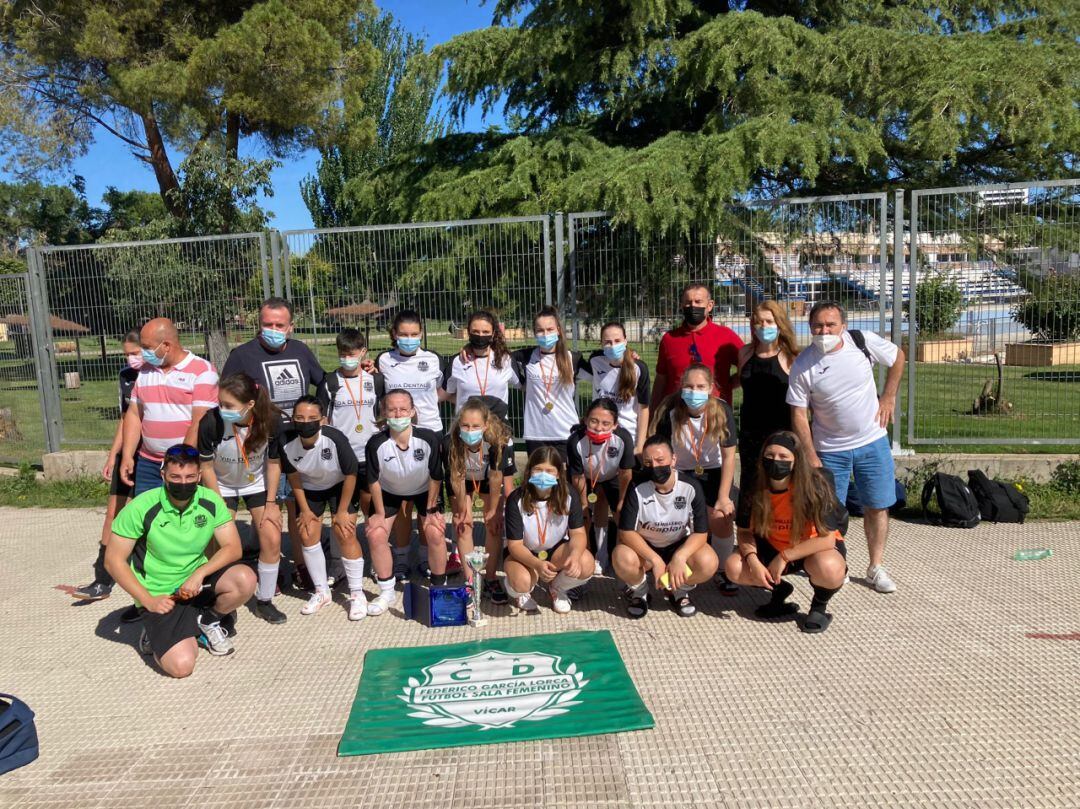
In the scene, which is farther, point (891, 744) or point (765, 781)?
point (891, 744)

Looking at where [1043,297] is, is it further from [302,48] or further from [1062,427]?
[302,48]

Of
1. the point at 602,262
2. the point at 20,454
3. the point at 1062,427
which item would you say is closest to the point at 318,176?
the point at 20,454

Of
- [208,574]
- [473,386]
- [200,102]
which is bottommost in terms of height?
[208,574]

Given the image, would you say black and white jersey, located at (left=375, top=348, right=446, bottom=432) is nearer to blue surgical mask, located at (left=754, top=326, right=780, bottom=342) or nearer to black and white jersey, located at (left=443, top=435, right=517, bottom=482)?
black and white jersey, located at (left=443, top=435, right=517, bottom=482)

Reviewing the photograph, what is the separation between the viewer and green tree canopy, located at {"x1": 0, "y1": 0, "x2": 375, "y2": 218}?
42.3 ft

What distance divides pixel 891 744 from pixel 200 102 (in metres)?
14.3

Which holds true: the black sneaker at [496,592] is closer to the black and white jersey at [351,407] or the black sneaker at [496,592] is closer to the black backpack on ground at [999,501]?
the black and white jersey at [351,407]

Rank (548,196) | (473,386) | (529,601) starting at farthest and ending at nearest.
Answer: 1. (548,196)
2. (473,386)
3. (529,601)

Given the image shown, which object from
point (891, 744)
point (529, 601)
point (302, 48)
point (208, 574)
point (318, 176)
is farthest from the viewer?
point (318, 176)

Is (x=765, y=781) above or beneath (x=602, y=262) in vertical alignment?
beneath

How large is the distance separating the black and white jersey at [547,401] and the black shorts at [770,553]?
1449 millimetres

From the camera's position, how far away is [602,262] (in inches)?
272

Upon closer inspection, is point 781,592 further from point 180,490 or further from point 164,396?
point 164,396

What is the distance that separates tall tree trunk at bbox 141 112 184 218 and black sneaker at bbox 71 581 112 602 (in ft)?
34.3
